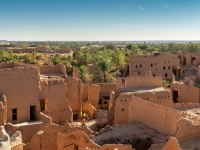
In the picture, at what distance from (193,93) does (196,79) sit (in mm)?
5257

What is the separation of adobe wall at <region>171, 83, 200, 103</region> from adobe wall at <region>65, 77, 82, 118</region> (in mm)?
7087

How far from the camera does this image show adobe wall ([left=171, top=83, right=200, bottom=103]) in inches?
797

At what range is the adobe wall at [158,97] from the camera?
1683cm

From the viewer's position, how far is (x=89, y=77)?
114 feet

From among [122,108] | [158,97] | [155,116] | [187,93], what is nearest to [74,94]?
[122,108]

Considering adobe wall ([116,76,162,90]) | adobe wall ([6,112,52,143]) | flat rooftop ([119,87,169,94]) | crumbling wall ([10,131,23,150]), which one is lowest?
adobe wall ([6,112,52,143])

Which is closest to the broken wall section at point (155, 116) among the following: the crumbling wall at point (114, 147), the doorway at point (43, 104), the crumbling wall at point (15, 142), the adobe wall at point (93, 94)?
the crumbling wall at point (114, 147)

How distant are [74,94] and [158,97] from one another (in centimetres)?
602

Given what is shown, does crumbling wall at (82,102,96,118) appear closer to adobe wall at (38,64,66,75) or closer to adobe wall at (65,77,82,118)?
adobe wall at (65,77,82,118)

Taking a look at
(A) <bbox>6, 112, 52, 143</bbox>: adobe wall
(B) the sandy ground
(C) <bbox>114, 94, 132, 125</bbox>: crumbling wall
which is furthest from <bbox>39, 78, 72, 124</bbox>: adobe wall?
(B) the sandy ground

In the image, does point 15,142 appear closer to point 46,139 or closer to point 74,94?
point 46,139

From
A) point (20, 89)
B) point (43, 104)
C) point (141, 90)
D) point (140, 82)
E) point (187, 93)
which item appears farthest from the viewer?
point (187, 93)

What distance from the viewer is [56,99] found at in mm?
18156

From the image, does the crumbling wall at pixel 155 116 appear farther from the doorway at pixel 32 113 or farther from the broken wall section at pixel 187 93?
the broken wall section at pixel 187 93
